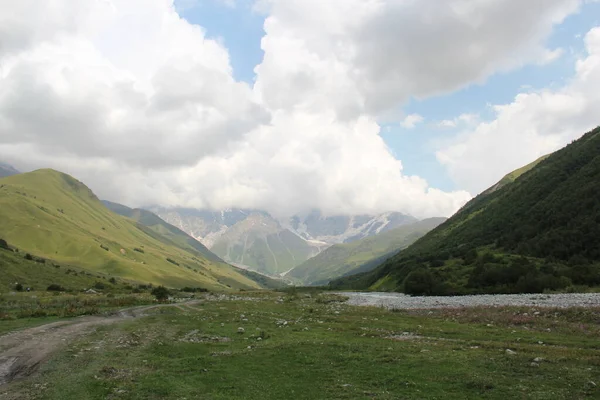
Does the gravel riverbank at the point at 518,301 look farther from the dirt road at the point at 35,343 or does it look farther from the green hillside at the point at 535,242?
the dirt road at the point at 35,343

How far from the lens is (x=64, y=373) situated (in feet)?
64.4

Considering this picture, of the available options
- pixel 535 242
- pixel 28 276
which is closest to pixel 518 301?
pixel 535 242

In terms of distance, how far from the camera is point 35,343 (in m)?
26.5

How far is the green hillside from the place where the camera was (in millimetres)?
71500

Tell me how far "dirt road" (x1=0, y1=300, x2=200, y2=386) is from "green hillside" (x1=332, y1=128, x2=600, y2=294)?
65956 millimetres

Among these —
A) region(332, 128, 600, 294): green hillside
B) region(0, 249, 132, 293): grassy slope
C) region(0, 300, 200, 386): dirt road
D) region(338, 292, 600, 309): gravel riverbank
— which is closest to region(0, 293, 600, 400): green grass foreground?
region(0, 300, 200, 386): dirt road

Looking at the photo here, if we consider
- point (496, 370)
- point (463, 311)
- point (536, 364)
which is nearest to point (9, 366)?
point (496, 370)

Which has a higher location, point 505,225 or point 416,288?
point 505,225

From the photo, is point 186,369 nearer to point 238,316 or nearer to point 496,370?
point 496,370

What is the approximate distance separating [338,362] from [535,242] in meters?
105

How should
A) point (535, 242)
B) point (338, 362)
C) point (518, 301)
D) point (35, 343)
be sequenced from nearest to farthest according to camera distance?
point (338, 362) < point (35, 343) < point (518, 301) < point (535, 242)

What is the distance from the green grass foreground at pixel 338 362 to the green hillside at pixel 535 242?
4287 centimetres

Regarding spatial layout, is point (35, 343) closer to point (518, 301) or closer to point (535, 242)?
point (518, 301)

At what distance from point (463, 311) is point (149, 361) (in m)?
33.1
